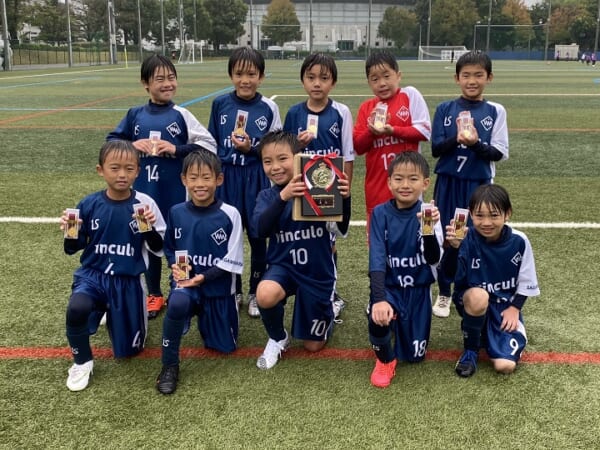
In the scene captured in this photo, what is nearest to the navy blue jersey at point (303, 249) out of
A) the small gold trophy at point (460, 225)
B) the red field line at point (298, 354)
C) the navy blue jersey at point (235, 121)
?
the red field line at point (298, 354)

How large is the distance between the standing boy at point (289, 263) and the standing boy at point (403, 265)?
292mm

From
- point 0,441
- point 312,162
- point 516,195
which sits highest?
point 312,162

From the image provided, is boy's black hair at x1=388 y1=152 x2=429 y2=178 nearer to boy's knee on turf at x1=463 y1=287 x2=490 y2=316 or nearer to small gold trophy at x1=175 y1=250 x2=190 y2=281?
boy's knee on turf at x1=463 y1=287 x2=490 y2=316

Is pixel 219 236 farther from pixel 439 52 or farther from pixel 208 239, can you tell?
pixel 439 52

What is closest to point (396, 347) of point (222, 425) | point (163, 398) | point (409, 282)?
point (409, 282)

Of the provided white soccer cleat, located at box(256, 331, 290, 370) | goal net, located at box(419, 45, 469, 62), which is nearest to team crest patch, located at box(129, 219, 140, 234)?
white soccer cleat, located at box(256, 331, 290, 370)

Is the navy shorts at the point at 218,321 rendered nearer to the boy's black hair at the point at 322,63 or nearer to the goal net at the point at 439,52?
the boy's black hair at the point at 322,63

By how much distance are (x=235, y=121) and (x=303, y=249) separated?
1.11m

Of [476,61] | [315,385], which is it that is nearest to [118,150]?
[315,385]

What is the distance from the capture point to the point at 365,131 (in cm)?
394

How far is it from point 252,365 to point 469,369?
1.26m

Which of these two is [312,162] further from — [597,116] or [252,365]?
[597,116]

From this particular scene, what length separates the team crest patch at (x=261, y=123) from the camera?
393cm

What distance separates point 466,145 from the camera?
3662mm
